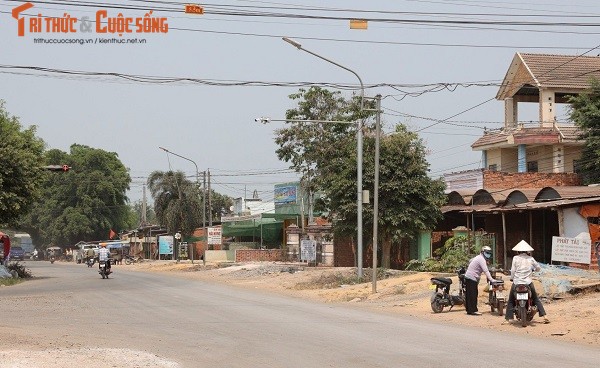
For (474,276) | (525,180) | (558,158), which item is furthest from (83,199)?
(474,276)

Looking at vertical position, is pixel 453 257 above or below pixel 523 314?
above

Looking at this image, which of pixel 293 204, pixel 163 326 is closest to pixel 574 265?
pixel 163 326

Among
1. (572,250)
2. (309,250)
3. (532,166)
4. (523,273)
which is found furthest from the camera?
(532,166)

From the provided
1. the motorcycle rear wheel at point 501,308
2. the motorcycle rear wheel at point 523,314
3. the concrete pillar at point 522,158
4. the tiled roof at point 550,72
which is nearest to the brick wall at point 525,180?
the concrete pillar at point 522,158

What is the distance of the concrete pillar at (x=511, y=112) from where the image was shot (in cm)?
5391

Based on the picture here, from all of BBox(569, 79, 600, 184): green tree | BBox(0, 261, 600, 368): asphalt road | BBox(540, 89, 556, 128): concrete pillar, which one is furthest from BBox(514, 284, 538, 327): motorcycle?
BBox(540, 89, 556, 128): concrete pillar

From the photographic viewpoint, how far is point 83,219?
105125 millimetres

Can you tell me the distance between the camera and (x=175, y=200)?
3004 inches

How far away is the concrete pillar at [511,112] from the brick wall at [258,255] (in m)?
20.8

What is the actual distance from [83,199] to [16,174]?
226 ft

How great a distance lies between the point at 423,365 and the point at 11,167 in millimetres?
30301

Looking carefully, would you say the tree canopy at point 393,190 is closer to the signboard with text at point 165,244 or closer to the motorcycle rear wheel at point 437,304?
the motorcycle rear wheel at point 437,304

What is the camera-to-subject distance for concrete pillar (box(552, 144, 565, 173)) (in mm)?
51719

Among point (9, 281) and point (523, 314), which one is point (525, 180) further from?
point (523, 314)
